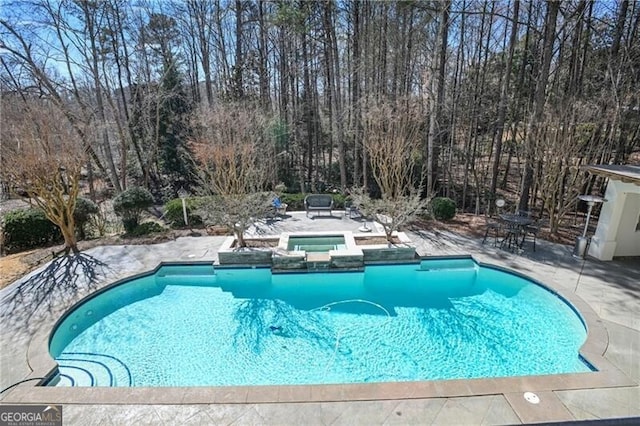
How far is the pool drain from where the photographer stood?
3795 mm

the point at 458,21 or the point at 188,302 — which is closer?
the point at 188,302

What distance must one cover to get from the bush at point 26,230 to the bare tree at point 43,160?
3.28 feet

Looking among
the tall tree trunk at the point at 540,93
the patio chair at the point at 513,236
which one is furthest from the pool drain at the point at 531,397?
the tall tree trunk at the point at 540,93

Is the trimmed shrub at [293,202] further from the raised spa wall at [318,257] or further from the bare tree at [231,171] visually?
the raised spa wall at [318,257]

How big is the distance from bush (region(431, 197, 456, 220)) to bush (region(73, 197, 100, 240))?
10.7m

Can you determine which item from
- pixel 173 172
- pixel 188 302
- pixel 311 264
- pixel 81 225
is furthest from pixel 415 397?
pixel 173 172

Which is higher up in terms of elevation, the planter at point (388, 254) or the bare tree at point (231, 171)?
the bare tree at point (231, 171)

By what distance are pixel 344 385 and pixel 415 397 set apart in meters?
0.85

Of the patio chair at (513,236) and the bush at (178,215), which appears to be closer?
the patio chair at (513,236)

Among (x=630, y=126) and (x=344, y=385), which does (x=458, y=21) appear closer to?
(x=630, y=126)

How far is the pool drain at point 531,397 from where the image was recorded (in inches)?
149

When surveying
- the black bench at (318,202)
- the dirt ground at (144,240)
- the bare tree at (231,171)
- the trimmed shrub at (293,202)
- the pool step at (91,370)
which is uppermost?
the bare tree at (231,171)

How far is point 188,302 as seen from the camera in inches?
275

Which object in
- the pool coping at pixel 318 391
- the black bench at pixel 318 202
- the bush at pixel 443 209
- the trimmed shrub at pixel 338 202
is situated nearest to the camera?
the pool coping at pixel 318 391
